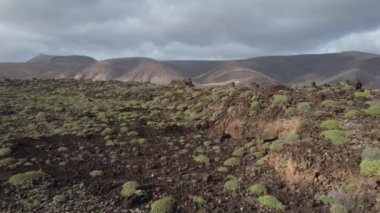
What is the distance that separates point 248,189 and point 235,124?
993 cm

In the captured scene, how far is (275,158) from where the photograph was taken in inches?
1042

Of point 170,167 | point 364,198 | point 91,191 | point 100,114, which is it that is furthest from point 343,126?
point 100,114

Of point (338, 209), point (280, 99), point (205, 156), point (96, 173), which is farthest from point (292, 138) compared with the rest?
point (96, 173)

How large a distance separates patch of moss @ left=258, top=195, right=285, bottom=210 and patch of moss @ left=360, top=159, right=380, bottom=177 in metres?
4.50

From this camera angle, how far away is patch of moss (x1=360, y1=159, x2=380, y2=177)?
2295cm

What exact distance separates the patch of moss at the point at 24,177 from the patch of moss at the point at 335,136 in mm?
16195

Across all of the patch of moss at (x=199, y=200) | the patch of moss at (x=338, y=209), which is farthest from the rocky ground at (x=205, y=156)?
the patch of moss at (x=199, y=200)

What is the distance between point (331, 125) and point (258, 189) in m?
7.50

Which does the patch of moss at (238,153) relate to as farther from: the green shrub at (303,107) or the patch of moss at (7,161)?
the patch of moss at (7,161)

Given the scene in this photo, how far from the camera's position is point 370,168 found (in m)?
23.1

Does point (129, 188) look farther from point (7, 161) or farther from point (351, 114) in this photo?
point (351, 114)

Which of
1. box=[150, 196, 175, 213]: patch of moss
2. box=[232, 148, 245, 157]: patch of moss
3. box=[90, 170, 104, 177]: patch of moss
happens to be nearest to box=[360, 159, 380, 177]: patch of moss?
box=[232, 148, 245, 157]: patch of moss

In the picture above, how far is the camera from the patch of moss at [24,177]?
2547 centimetres

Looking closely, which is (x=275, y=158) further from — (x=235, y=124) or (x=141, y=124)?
(x=141, y=124)
